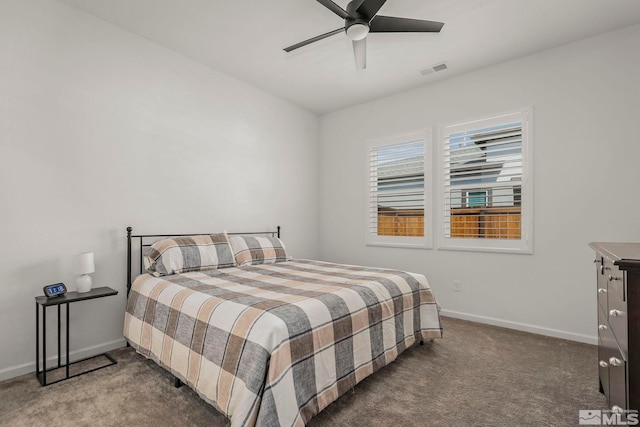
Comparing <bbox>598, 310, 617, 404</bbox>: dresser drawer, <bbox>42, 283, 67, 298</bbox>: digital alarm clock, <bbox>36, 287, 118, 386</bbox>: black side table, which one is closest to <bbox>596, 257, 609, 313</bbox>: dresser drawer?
<bbox>598, 310, 617, 404</bbox>: dresser drawer

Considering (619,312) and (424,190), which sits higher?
(424,190)

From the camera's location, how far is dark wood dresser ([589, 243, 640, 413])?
1.22 m

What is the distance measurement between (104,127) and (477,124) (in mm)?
3799

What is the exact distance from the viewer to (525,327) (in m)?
3.26

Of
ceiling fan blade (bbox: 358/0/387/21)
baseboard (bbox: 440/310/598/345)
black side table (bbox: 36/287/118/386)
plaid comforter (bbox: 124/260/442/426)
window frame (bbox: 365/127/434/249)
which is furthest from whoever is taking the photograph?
window frame (bbox: 365/127/434/249)

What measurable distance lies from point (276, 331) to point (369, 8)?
6.92 ft

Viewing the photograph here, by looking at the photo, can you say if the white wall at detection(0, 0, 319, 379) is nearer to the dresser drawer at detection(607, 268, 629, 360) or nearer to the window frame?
the window frame

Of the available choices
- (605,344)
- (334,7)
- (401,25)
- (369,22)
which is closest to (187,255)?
(334,7)

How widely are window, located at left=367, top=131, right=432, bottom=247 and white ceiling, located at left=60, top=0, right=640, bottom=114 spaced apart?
0.81 m

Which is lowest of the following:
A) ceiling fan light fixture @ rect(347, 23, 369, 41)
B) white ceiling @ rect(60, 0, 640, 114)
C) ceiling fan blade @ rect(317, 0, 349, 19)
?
ceiling fan light fixture @ rect(347, 23, 369, 41)

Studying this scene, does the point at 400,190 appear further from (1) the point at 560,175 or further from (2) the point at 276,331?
(2) the point at 276,331

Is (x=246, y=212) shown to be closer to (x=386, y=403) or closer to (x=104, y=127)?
(x=104, y=127)

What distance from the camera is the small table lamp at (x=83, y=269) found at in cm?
239

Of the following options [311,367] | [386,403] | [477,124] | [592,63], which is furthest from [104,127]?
[592,63]
